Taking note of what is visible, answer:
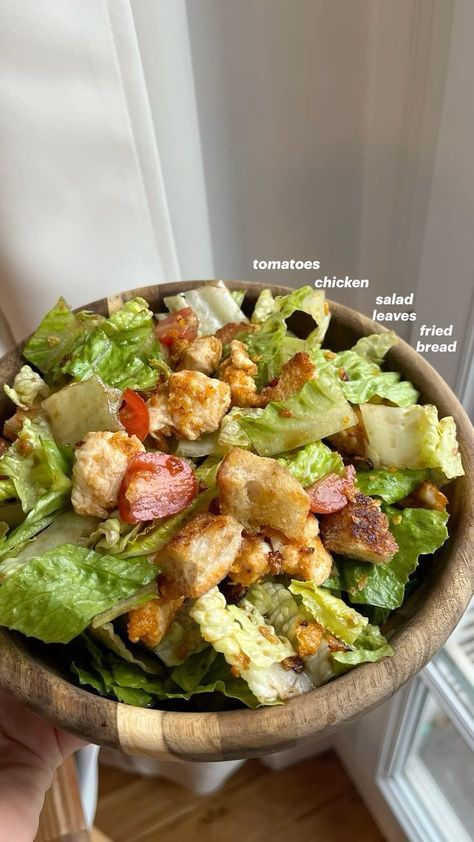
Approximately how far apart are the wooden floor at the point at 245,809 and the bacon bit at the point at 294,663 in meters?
1.41

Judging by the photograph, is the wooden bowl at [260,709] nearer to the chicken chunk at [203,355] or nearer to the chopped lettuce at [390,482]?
the chopped lettuce at [390,482]

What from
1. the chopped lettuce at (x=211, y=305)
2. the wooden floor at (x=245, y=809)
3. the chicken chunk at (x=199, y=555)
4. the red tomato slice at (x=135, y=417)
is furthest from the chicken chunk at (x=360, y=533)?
the wooden floor at (x=245, y=809)

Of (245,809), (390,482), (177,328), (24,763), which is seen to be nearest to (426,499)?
(390,482)

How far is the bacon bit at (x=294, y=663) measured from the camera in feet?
2.24

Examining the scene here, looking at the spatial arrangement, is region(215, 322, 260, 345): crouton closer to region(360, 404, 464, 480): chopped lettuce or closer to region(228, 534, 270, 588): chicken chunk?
region(360, 404, 464, 480): chopped lettuce

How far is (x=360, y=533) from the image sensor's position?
0.73 metres

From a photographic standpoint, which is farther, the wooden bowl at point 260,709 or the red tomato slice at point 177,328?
the red tomato slice at point 177,328

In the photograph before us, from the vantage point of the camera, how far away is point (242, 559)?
70 cm

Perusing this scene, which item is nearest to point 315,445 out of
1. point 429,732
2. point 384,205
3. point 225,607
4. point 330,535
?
point 330,535

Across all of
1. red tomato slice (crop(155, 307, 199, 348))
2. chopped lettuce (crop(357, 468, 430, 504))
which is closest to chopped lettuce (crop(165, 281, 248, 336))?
red tomato slice (crop(155, 307, 199, 348))

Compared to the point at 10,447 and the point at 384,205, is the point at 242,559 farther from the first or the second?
the point at 384,205

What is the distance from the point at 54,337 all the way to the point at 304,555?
1.52ft

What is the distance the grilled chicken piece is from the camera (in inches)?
31.1

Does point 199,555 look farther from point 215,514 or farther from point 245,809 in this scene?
point 245,809
